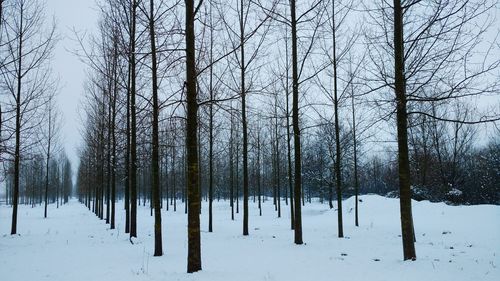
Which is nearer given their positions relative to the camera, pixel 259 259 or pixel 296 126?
pixel 259 259

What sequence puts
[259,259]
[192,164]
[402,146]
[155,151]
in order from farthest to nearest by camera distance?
[155,151] < [259,259] < [402,146] < [192,164]

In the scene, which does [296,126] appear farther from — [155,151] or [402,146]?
[155,151]

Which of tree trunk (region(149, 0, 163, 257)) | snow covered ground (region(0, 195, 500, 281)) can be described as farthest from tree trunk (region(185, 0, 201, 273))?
tree trunk (region(149, 0, 163, 257))

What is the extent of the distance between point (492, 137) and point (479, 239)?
31930 mm

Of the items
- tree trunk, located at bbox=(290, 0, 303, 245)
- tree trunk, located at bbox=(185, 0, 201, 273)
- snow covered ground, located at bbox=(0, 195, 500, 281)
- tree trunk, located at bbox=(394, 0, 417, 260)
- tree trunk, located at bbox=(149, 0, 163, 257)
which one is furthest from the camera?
tree trunk, located at bbox=(290, 0, 303, 245)

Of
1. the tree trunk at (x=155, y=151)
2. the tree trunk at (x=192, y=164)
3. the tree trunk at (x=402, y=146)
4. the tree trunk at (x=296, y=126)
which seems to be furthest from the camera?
the tree trunk at (x=296, y=126)

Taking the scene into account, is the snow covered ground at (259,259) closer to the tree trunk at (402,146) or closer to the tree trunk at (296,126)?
the tree trunk at (402,146)

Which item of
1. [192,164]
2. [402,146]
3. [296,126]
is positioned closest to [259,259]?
[192,164]

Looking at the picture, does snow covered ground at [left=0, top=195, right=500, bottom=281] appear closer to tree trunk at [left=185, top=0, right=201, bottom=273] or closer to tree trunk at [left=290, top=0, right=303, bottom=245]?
tree trunk at [left=185, top=0, right=201, bottom=273]

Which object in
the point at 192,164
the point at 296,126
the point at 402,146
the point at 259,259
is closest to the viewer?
the point at 192,164

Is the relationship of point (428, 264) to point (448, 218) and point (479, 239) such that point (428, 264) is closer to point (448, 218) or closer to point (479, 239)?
point (479, 239)

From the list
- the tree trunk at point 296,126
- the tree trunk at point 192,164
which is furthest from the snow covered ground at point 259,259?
the tree trunk at point 296,126

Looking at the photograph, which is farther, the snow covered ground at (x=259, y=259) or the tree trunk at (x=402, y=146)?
the tree trunk at (x=402, y=146)

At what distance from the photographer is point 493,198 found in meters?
35.1
